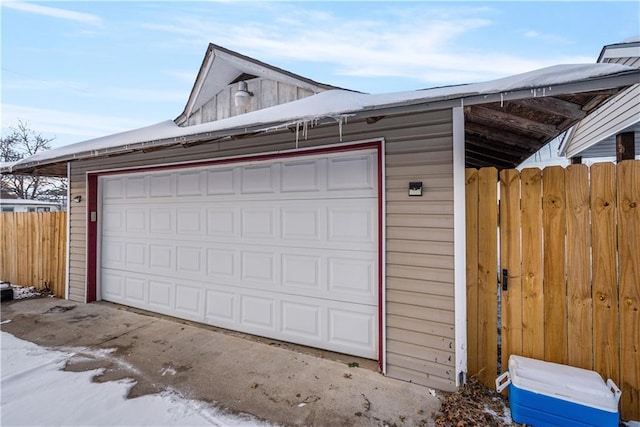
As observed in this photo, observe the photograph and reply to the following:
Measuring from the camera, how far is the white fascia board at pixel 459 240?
2480 millimetres

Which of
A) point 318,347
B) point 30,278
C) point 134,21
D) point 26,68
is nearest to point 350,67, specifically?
point 134,21

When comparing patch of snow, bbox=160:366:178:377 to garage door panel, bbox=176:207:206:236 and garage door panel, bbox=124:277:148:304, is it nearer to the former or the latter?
garage door panel, bbox=176:207:206:236

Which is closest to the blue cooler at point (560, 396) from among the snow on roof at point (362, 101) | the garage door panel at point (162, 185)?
the snow on roof at point (362, 101)

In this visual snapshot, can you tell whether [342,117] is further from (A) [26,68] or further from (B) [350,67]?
(A) [26,68]

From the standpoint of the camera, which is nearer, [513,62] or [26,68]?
[513,62]

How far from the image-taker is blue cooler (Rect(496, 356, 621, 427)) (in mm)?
1854

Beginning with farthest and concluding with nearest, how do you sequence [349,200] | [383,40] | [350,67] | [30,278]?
[350,67] < [383,40] < [30,278] < [349,200]

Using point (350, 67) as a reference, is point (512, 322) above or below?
below

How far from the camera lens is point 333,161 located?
128 inches

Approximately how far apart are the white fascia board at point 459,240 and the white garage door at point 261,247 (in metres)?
0.78

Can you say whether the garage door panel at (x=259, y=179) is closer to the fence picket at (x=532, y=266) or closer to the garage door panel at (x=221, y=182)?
the garage door panel at (x=221, y=182)

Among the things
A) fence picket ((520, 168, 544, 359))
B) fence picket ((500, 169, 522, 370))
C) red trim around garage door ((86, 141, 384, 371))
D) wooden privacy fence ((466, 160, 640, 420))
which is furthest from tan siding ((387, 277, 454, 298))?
fence picket ((520, 168, 544, 359))

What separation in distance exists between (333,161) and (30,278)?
689 cm

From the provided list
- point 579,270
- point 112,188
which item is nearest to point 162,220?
point 112,188
